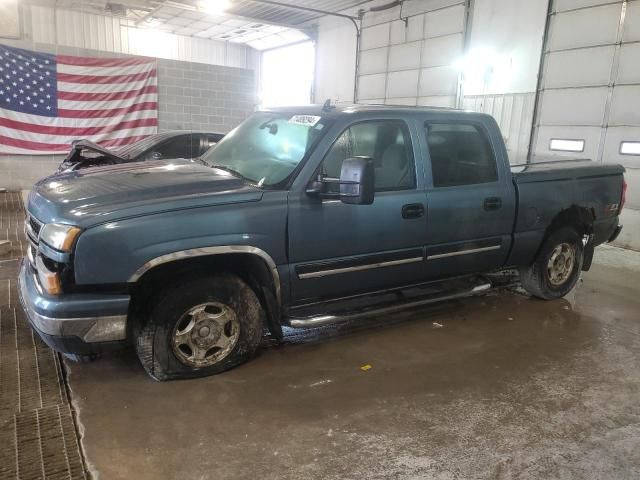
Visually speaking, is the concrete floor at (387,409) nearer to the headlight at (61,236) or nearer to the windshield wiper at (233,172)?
the headlight at (61,236)

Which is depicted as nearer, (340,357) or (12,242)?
(340,357)

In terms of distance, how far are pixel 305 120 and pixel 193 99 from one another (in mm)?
8868

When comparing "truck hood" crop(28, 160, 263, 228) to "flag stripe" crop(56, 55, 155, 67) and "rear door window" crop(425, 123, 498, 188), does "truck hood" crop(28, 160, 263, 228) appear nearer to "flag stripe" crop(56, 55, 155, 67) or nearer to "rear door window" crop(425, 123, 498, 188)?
"rear door window" crop(425, 123, 498, 188)

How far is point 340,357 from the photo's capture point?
3801 mm

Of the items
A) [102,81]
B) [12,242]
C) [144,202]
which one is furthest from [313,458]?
[102,81]

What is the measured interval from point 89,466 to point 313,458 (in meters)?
1.11

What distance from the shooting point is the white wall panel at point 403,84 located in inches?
529

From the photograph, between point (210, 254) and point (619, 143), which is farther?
point (619, 143)

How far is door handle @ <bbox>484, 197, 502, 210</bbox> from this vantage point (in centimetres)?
427

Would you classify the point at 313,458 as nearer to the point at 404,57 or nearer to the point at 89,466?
the point at 89,466

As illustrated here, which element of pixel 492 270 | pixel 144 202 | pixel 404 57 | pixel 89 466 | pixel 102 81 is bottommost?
pixel 89 466

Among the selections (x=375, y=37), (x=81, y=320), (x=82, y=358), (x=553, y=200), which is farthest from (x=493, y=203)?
(x=375, y=37)

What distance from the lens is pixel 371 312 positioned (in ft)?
12.5

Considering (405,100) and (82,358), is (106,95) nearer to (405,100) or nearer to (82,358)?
(405,100)
